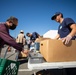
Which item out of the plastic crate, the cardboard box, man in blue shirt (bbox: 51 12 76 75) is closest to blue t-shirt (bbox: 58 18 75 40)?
man in blue shirt (bbox: 51 12 76 75)

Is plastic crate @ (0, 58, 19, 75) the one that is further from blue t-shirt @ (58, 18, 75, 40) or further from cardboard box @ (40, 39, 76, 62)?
blue t-shirt @ (58, 18, 75, 40)

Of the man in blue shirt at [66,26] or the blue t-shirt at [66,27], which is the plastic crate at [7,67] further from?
the blue t-shirt at [66,27]

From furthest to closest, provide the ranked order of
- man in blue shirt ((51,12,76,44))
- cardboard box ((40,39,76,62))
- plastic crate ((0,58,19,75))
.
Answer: man in blue shirt ((51,12,76,44))
cardboard box ((40,39,76,62))
plastic crate ((0,58,19,75))

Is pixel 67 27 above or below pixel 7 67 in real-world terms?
above

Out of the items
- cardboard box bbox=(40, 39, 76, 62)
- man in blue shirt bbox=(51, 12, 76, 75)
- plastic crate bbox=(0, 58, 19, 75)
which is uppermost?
man in blue shirt bbox=(51, 12, 76, 75)

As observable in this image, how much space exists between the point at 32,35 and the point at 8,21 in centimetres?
699

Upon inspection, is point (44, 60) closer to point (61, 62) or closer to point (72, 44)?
point (61, 62)

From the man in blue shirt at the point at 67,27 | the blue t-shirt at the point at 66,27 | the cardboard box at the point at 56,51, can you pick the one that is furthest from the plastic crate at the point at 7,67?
the blue t-shirt at the point at 66,27

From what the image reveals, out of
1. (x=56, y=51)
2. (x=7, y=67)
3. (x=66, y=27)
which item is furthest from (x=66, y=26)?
(x=7, y=67)

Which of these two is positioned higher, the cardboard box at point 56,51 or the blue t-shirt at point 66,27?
the blue t-shirt at point 66,27

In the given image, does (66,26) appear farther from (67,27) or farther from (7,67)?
(7,67)

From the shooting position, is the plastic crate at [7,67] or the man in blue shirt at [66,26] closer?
the plastic crate at [7,67]

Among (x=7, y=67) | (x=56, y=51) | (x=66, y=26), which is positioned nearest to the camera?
(x=7, y=67)

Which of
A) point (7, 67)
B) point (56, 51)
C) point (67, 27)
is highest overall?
point (67, 27)
